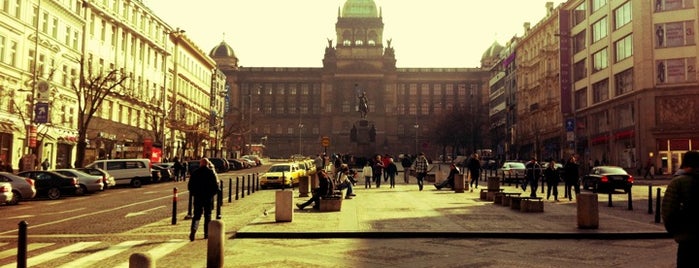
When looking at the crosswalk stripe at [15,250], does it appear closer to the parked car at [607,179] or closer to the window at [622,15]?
the parked car at [607,179]

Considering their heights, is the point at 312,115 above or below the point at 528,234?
above

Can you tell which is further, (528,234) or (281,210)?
(281,210)

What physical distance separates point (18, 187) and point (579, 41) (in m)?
55.4

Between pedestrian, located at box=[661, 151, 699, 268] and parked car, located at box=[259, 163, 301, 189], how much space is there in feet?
85.5

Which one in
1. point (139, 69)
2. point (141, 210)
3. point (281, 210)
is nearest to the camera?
point (281, 210)

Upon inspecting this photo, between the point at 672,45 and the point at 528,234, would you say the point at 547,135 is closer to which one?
the point at 672,45

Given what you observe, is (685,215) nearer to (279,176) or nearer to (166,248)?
(166,248)

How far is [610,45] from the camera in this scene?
176ft

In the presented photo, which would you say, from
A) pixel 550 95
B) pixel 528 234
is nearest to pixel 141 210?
pixel 528 234

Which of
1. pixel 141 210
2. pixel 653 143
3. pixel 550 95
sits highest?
pixel 550 95

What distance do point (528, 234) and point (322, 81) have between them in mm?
124106

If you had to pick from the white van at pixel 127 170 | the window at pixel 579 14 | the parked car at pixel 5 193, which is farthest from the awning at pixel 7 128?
the window at pixel 579 14

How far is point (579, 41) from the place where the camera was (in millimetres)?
62000

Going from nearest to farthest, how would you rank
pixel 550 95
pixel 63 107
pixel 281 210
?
pixel 281 210
pixel 63 107
pixel 550 95
